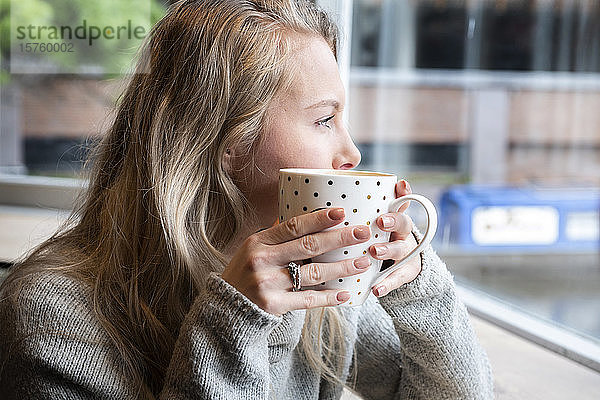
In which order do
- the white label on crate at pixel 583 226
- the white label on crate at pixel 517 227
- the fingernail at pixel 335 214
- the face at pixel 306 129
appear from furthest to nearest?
the white label on crate at pixel 583 226
the white label on crate at pixel 517 227
the face at pixel 306 129
the fingernail at pixel 335 214

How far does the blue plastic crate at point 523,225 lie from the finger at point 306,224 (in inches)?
66.7

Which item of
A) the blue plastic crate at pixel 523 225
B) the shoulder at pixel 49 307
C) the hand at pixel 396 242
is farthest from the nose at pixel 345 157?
the blue plastic crate at pixel 523 225

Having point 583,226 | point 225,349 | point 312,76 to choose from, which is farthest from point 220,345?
point 583,226

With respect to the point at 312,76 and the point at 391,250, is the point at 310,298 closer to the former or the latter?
the point at 391,250

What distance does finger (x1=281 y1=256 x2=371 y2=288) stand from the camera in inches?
26.2

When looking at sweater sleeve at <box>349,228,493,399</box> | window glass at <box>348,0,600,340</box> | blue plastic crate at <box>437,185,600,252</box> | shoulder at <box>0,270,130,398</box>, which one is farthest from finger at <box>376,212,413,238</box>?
blue plastic crate at <box>437,185,600,252</box>

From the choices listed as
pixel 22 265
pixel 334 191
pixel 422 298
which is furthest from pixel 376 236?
pixel 22 265

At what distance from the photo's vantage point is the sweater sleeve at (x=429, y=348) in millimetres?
841

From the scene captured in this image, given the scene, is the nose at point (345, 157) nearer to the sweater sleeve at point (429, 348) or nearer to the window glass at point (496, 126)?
the sweater sleeve at point (429, 348)

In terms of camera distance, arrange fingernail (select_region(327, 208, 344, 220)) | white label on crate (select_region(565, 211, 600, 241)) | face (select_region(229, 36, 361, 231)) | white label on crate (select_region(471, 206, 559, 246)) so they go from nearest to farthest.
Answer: fingernail (select_region(327, 208, 344, 220)) < face (select_region(229, 36, 361, 231)) < white label on crate (select_region(471, 206, 559, 246)) < white label on crate (select_region(565, 211, 600, 241))

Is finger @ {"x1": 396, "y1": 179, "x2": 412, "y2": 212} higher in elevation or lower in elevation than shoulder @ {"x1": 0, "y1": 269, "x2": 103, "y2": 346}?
higher

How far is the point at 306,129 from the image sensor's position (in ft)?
2.66

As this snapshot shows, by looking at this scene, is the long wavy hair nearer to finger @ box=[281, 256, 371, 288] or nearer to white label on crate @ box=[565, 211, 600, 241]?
finger @ box=[281, 256, 371, 288]

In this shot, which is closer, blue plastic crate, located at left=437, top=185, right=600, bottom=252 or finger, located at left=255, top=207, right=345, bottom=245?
finger, located at left=255, top=207, right=345, bottom=245
